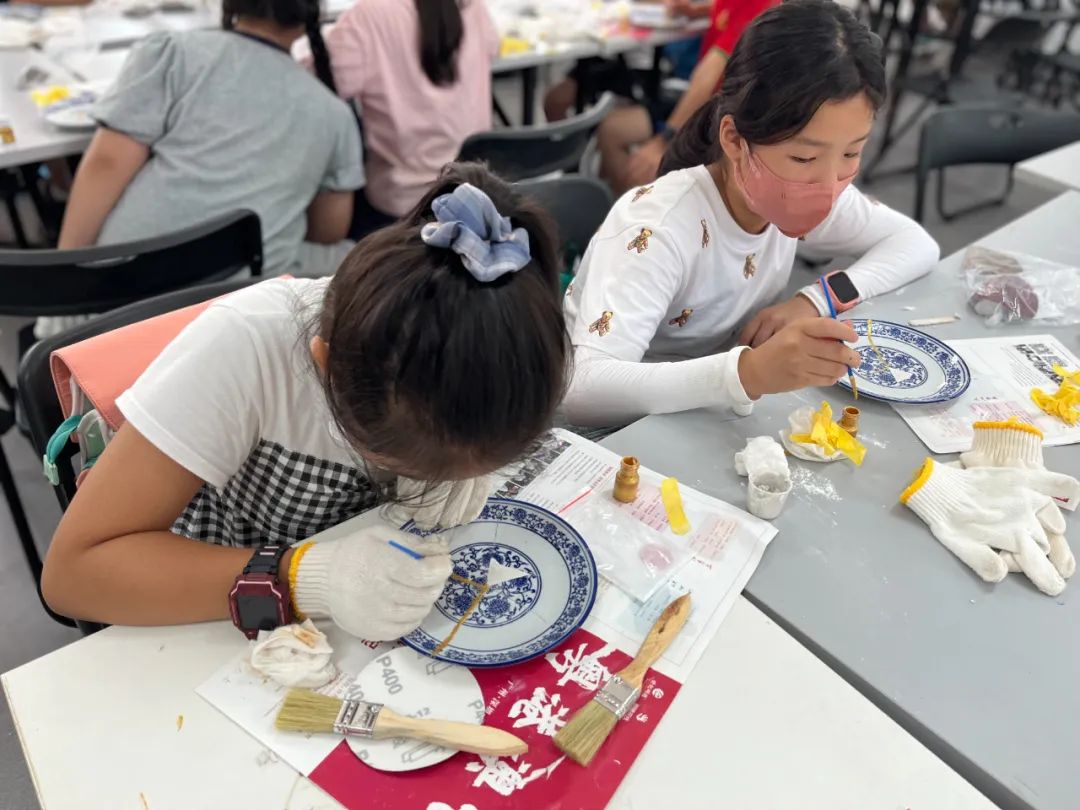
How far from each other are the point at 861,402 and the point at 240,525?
939 millimetres

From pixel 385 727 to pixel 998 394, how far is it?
108 centimetres

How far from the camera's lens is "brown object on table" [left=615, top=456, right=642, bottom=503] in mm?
926

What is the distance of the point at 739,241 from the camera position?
1.32m

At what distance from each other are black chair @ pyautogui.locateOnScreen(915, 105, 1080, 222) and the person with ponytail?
167 centimetres

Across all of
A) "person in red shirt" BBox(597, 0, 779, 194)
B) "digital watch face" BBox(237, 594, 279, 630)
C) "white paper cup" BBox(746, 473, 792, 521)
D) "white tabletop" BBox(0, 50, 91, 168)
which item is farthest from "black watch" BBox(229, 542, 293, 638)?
"person in red shirt" BBox(597, 0, 779, 194)

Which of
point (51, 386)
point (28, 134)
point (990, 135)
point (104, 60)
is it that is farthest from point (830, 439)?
point (104, 60)

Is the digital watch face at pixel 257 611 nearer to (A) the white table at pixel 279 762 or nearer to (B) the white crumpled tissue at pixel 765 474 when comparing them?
(A) the white table at pixel 279 762

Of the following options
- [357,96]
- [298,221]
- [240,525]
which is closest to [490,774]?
[240,525]

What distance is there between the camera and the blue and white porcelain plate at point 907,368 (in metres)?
1.17

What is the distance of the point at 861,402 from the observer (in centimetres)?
117

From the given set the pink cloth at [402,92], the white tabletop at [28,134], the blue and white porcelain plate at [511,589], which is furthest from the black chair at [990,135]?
the white tabletop at [28,134]

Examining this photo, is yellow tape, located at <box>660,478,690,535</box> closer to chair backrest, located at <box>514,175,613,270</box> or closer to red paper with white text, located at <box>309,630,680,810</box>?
red paper with white text, located at <box>309,630,680,810</box>

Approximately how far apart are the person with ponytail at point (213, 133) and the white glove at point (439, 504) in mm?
1173

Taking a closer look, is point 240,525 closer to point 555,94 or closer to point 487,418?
point 487,418
